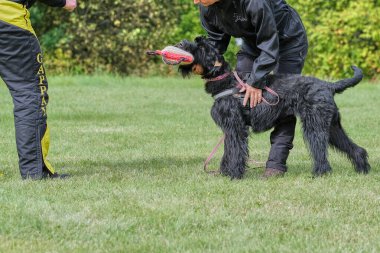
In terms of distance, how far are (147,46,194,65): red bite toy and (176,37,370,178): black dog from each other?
78 millimetres

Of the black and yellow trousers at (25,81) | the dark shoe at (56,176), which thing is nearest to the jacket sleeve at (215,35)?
the black and yellow trousers at (25,81)

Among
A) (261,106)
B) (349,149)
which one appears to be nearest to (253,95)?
(261,106)

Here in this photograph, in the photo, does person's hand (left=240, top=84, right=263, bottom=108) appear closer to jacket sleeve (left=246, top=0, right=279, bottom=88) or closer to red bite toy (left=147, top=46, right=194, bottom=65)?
jacket sleeve (left=246, top=0, right=279, bottom=88)

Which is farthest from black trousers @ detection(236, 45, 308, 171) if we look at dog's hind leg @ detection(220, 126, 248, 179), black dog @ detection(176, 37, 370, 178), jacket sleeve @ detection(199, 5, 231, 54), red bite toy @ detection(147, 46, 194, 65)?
red bite toy @ detection(147, 46, 194, 65)

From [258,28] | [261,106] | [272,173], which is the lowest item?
[272,173]

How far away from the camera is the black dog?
5.90 metres

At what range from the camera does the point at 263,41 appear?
5945 millimetres

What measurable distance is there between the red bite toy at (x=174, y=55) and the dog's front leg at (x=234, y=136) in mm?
521

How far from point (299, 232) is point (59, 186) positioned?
210 centimetres

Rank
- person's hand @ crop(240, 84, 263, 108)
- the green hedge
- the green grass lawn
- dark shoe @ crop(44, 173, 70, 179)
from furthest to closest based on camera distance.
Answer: the green hedge < dark shoe @ crop(44, 173, 70, 179) < person's hand @ crop(240, 84, 263, 108) < the green grass lawn

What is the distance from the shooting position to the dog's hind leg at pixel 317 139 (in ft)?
19.5

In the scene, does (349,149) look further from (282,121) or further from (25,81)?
(25,81)

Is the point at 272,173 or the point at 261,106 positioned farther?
the point at 272,173

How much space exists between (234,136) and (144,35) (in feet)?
39.3
